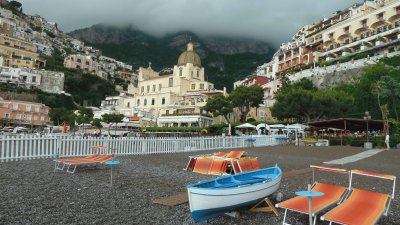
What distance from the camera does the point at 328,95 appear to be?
43031 mm

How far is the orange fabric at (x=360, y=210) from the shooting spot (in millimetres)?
4625

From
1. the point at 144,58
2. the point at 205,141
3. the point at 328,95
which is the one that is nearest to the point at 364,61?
the point at 328,95

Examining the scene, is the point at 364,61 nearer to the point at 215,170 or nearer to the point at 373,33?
the point at 373,33

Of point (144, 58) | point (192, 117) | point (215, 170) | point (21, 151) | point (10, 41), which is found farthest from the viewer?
point (144, 58)

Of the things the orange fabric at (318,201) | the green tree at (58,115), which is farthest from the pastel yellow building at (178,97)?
the orange fabric at (318,201)

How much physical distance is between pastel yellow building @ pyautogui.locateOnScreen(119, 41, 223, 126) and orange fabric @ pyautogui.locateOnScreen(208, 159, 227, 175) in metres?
42.3

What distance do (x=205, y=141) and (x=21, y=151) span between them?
12937mm

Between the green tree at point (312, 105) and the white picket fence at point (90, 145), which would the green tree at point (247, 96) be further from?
the white picket fence at point (90, 145)

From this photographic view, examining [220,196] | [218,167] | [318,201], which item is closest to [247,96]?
[218,167]

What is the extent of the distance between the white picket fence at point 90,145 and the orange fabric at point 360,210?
13261 mm

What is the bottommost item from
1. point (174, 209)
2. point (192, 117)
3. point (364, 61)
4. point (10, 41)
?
point (174, 209)

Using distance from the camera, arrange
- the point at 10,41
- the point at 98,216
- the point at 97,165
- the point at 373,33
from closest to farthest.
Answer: the point at 98,216 < the point at 97,165 < the point at 373,33 < the point at 10,41

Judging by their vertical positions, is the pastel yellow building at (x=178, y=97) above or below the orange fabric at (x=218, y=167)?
above

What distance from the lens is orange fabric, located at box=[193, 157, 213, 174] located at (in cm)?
1174
